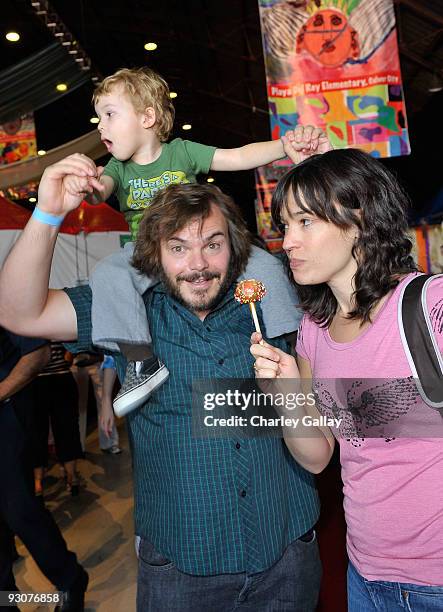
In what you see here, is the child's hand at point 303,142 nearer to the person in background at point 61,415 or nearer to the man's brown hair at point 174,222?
the man's brown hair at point 174,222

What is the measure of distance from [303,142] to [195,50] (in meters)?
7.77

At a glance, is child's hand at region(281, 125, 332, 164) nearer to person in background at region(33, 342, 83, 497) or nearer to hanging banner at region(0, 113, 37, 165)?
person in background at region(33, 342, 83, 497)

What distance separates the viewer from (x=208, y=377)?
1628 mm

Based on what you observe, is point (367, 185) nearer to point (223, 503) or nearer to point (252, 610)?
point (223, 503)

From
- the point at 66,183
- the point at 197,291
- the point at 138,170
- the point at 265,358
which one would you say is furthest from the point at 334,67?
Result: the point at 265,358

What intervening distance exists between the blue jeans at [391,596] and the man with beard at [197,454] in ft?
0.75

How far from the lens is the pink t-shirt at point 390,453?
129 centimetres

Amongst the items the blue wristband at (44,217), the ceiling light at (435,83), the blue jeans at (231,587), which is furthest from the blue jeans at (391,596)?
the ceiling light at (435,83)

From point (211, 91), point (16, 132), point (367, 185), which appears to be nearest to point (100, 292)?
point (367, 185)

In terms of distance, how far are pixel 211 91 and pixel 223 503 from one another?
9216 millimetres

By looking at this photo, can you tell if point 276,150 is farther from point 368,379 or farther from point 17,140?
point 17,140

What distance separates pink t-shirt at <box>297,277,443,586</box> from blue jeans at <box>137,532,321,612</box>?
302 millimetres

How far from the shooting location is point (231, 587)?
159cm

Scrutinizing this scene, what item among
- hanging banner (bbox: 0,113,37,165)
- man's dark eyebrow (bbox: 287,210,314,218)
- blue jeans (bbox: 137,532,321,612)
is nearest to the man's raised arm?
man's dark eyebrow (bbox: 287,210,314,218)
